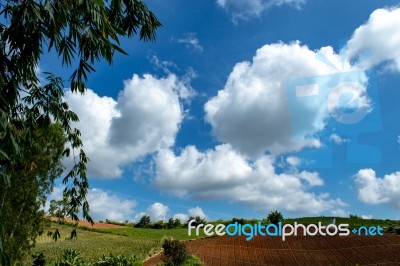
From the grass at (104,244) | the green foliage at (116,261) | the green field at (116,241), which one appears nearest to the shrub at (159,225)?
the grass at (104,244)

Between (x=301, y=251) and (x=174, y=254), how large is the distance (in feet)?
31.3

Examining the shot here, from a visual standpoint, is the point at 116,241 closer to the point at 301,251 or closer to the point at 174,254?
the point at 174,254

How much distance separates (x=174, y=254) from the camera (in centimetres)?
2194

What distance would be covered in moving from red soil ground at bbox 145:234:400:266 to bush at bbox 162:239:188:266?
2.67 m

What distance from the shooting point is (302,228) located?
106 feet

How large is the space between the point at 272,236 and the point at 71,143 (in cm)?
2259

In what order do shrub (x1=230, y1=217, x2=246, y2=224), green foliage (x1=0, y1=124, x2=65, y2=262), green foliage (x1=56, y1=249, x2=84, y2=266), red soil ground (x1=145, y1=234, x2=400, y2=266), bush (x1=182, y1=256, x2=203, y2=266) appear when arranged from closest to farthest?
green foliage (x1=0, y1=124, x2=65, y2=262), bush (x1=182, y1=256, x2=203, y2=266), green foliage (x1=56, y1=249, x2=84, y2=266), red soil ground (x1=145, y1=234, x2=400, y2=266), shrub (x1=230, y1=217, x2=246, y2=224)

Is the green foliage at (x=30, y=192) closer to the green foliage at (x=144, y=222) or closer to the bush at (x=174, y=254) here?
the bush at (x=174, y=254)

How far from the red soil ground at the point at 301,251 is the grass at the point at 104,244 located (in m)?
4.18

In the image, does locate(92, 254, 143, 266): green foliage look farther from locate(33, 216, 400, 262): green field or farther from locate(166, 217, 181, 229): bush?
locate(166, 217, 181, 229): bush

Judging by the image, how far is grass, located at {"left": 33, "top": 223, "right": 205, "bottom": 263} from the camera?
3005 centimetres

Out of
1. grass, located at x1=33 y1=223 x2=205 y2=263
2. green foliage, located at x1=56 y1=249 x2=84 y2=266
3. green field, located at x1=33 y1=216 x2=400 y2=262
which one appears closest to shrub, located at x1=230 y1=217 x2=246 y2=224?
green field, located at x1=33 y1=216 x2=400 y2=262

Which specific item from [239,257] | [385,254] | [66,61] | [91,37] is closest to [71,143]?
[66,61]

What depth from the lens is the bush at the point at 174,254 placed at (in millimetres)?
21797
